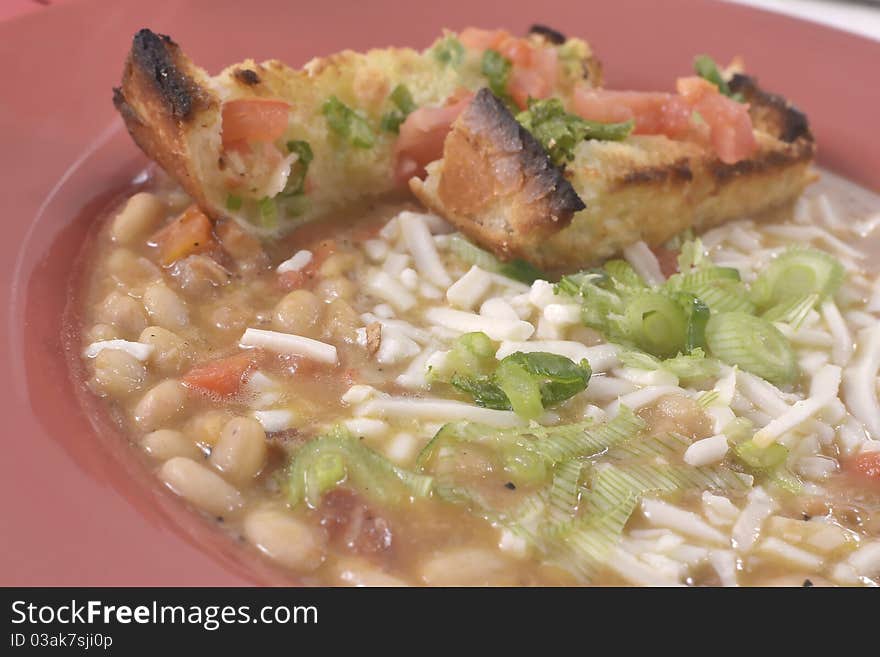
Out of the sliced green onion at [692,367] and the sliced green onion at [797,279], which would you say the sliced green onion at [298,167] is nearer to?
the sliced green onion at [692,367]

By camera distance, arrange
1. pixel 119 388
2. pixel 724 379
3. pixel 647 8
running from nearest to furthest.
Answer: pixel 119 388
pixel 724 379
pixel 647 8

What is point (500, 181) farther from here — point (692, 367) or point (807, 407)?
point (807, 407)

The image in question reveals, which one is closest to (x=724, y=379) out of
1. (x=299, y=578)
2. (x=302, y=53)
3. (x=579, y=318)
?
(x=579, y=318)

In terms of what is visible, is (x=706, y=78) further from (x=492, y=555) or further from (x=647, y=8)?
(x=492, y=555)

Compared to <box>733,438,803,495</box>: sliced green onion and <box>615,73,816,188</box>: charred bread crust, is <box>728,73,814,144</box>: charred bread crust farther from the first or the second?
<box>733,438,803,495</box>: sliced green onion

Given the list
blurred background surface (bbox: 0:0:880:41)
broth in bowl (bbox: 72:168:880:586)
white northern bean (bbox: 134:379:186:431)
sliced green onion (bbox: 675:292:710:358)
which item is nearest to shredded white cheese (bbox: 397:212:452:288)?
broth in bowl (bbox: 72:168:880:586)

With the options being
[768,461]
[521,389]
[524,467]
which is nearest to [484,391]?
[521,389]

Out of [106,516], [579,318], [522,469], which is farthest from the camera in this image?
[579,318]
